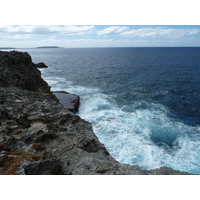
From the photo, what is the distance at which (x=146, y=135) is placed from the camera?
993 inches

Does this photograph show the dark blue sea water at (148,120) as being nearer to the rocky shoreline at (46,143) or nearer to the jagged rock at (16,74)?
the rocky shoreline at (46,143)

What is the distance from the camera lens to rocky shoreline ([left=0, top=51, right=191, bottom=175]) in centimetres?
817

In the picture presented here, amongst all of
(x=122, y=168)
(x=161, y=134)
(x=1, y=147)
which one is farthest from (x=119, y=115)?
(x=1, y=147)

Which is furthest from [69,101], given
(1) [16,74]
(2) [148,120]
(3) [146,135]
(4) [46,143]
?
(4) [46,143]

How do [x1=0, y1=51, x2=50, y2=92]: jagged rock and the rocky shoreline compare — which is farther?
[x1=0, y1=51, x2=50, y2=92]: jagged rock

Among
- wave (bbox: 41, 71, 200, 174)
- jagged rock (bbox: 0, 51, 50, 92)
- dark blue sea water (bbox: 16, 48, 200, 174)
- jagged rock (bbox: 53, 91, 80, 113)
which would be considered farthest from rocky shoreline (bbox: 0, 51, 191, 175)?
jagged rock (bbox: 53, 91, 80, 113)

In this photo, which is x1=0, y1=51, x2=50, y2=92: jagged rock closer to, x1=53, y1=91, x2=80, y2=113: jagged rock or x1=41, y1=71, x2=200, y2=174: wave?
x1=53, y1=91, x2=80, y2=113: jagged rock

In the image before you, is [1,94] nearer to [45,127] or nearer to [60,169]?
[45,127]

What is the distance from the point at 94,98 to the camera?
4178cm

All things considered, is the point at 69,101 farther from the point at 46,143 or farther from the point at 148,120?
the point at 46,143

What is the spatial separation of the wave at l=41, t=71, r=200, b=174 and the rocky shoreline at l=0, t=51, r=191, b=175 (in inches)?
390

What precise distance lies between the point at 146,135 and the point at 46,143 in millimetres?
18344

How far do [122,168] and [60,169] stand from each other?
144 inches

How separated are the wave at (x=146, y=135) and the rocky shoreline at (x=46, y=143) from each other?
32.5 feet
